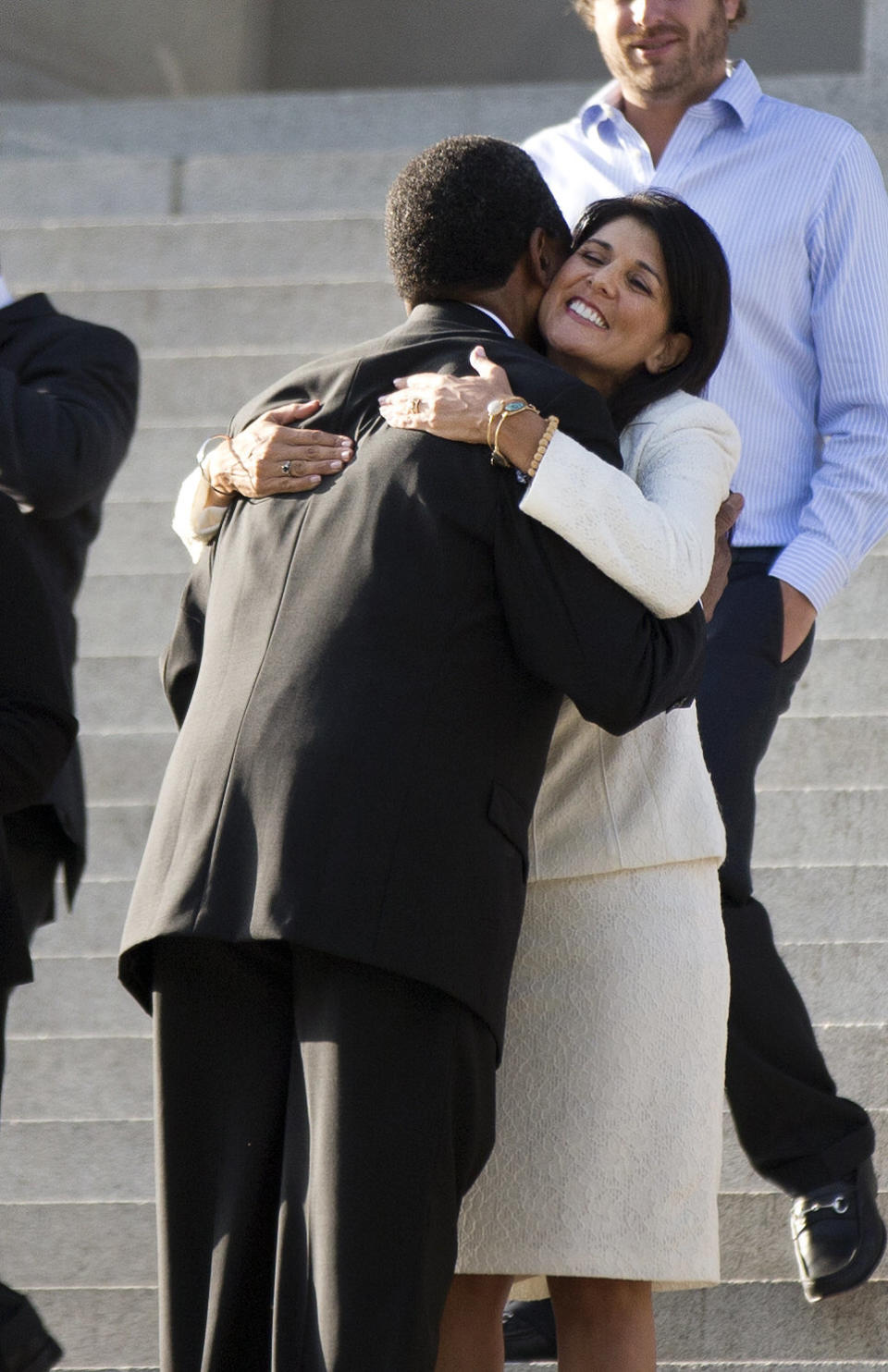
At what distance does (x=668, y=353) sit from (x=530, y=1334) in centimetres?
150

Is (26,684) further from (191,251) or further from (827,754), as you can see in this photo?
(191,251)

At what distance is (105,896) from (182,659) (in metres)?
2.20

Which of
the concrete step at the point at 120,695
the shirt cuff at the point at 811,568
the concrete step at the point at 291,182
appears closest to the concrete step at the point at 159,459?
the concrete step at the point at 120,695

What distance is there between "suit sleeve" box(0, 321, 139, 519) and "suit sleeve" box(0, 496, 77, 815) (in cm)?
54

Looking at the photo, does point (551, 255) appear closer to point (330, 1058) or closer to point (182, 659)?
point (182, 659)

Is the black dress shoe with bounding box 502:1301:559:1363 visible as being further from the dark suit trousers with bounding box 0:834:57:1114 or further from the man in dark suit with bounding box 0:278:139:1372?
the dark suit trousers with bounding box 0:834:57:1114

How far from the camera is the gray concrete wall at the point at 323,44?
371 inches

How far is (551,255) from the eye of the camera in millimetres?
2584

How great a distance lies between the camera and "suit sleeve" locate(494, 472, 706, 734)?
227 cm

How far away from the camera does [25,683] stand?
2822mm

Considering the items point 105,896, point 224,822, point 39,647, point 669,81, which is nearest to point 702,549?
point 224,822

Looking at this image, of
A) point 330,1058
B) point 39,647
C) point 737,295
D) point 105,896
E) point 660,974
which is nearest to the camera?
point 330,1058

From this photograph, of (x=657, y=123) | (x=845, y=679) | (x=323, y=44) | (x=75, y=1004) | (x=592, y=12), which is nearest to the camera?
(x=657, y=123)

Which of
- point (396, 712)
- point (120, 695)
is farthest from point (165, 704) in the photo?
point (396, 712)
